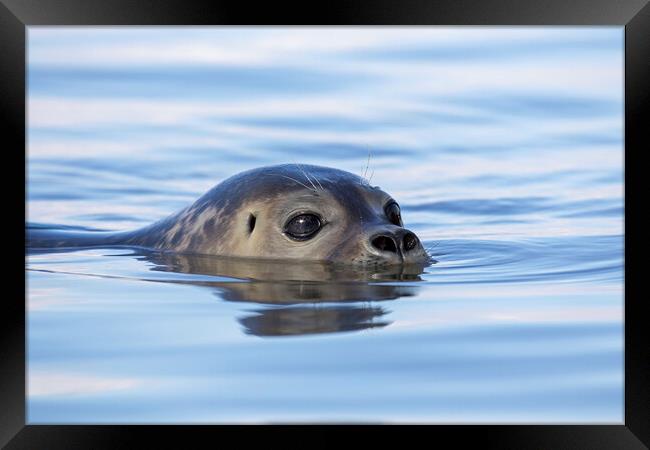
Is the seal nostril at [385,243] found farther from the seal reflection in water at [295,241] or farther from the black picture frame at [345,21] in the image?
the black picture frame at [345,21]

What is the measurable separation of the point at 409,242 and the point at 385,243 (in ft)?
0.45

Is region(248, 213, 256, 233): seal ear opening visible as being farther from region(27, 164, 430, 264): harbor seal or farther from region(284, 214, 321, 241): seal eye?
region(284, 214, 321, 241): seal eye

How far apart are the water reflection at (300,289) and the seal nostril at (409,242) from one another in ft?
0.33

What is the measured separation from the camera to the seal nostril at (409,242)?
5477 millimetres

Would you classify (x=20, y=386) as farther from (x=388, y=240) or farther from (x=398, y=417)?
(x=388, y=240)

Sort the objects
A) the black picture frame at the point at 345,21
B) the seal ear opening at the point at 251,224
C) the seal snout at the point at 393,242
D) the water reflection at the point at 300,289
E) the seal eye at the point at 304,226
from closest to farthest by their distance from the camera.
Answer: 1. the black picture frame at the point at 345,21
2. the water reflection at the point at 300,289
3. the seal snout at the point at 393,242
4. the seal eye at the point at 304,226
5. the seal ear opening at the point at 251,224

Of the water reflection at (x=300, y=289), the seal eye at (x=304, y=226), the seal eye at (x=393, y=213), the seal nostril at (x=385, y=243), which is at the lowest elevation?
the water reflection at (x=300, y=289)

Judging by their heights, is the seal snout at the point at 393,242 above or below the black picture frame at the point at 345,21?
below

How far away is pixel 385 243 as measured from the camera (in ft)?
17.9

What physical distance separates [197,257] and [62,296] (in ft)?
4.58

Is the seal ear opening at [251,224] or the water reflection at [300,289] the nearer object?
the water reflection at [300,289]

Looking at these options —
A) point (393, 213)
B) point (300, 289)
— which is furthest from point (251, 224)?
point (300, 289)

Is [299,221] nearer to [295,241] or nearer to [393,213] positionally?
[295,241]

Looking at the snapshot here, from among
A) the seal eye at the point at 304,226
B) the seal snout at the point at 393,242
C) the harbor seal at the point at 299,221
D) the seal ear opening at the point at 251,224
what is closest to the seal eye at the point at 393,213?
the harbor seal at the point at 299,221
